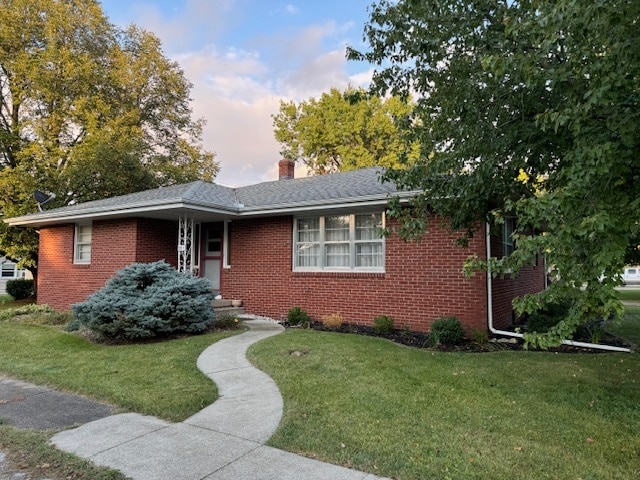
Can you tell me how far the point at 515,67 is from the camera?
359 cm

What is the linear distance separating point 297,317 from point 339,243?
2.13 metres

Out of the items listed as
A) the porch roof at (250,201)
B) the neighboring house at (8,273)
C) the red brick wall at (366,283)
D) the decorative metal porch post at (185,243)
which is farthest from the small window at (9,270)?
the red brick wall at (366,283)

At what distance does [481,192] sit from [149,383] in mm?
5052

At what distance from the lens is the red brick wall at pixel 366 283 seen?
9.01 meters

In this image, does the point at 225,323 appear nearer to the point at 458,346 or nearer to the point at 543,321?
the point at 458,346

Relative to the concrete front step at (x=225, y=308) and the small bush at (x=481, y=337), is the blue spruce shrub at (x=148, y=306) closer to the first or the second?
the concrete front step at (x=225, y=308)

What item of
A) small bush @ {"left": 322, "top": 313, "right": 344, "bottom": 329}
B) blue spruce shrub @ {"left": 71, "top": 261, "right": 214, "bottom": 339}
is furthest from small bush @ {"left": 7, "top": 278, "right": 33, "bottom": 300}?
small bush @ {"left": 322, "top": 313, "right": 344, "bottom": 329}

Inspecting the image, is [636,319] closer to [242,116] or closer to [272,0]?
[272,0]

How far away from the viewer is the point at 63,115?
1938 cm

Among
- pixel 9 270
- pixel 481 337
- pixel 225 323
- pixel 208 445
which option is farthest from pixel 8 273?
pixel 208 445

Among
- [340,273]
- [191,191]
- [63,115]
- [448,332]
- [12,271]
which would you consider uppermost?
[63,115]

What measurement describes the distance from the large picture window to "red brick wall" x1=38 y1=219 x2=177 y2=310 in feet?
14.0

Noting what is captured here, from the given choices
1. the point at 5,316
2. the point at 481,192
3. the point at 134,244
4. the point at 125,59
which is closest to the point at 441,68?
the point at 481,192

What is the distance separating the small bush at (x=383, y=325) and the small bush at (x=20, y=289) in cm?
1911
